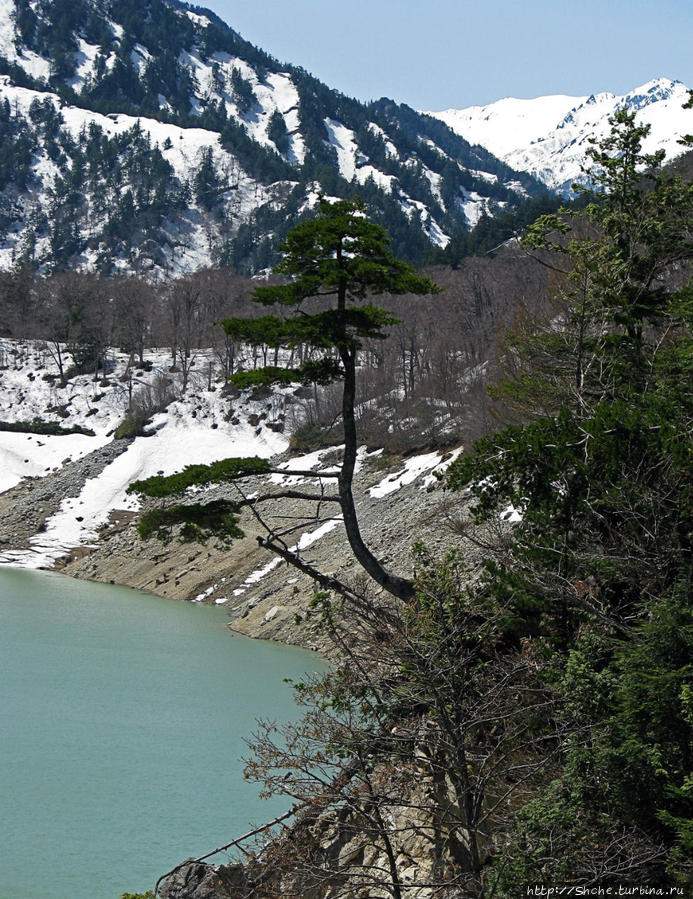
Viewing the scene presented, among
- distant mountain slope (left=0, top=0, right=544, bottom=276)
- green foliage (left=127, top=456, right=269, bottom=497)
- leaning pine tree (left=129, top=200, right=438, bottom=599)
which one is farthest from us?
distant mountain slope (left=0, top=0, right=544, bottom=276)

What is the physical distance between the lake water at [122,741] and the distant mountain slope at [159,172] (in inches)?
4134

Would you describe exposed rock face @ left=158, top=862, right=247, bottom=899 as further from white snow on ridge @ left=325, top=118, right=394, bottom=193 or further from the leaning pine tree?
white snow on ridge @ left=325, top=118, right=394, bottom=193

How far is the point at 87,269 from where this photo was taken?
136 metres

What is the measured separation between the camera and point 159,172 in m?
Result: 152

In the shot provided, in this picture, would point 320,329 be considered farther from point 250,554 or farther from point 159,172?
point 159,172

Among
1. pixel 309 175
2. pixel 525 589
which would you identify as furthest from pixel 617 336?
pixel 309 175

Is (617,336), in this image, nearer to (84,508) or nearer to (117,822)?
(117,822)

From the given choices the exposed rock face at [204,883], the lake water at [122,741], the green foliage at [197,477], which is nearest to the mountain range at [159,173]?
the lake water at [122,741]

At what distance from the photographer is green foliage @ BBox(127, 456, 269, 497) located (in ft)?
34.8

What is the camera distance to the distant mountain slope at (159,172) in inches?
5581

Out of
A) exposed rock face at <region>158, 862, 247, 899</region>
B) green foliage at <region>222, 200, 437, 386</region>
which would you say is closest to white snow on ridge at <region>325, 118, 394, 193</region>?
green foliage at <region>222, 200, 437, 386</region>

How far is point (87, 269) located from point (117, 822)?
137 m

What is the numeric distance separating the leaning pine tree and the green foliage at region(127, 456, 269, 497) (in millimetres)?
15

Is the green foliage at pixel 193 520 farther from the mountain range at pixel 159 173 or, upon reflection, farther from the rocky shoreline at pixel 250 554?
the mountain range at pixel 159 173
